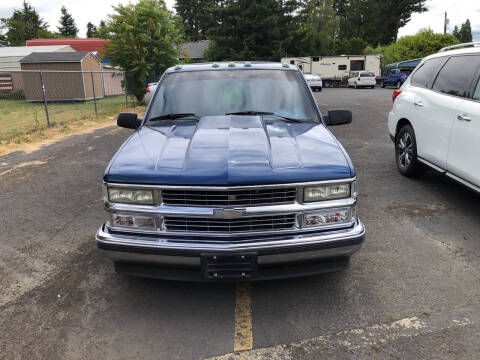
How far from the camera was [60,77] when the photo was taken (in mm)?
23641

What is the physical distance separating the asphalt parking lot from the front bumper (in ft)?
1.18

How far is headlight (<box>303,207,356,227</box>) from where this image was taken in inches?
113

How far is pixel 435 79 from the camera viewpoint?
5.64 m

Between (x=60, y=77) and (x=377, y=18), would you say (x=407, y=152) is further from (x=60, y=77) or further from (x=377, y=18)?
(x=377, y=18)

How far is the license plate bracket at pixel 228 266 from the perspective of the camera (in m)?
2.70

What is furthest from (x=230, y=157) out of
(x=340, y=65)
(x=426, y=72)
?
(x=340, y=65)

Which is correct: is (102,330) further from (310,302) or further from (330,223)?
(330,223)

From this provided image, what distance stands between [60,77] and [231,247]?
24.2 m

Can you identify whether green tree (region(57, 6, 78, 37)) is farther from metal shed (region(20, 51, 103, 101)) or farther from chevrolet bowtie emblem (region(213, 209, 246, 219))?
chevrolet bowtie emblem (region(213, 209, 246, 219))

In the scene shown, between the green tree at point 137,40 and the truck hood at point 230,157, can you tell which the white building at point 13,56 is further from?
the truck hood at point 230,157

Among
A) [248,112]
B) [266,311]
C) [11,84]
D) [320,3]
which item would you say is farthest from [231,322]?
[320,3]

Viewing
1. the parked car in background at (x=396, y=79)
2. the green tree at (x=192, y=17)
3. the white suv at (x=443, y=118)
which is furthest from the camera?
the green tree at (x=192, y=17)

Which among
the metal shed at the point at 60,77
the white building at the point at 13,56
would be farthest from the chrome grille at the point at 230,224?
the white building at the point at 13,56

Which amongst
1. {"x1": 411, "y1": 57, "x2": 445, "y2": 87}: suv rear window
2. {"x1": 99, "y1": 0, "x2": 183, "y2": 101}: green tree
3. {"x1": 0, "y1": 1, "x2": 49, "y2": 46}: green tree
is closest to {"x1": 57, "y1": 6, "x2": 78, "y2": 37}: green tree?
{"x1": 0, "y1": 1, "x2": 49, "y2": 46}: green tree
